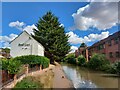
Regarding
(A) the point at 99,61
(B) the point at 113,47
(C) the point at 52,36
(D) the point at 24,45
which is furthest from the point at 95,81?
(C) the point at 52,36

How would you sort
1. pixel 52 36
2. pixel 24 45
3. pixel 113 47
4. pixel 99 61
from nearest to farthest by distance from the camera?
1. pixel 99 61
2. pixel 113 47
3. pixel 24 45
4. pixel 52 36

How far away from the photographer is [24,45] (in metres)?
39.8

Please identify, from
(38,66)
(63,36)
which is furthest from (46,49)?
(38,66)

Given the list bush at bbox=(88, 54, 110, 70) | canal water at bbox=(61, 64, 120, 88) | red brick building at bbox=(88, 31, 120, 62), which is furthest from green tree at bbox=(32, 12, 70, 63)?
canal water at bbox=(61, 64, 120, 88)

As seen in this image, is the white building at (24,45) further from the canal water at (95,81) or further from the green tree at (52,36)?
the canal water at (95,81)

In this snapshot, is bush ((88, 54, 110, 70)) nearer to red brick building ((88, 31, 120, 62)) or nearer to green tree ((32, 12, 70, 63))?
red brick building ((88, 31, 120, 62))

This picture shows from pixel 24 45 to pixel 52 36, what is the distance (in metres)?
9.63

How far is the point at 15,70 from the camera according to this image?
50.4ft

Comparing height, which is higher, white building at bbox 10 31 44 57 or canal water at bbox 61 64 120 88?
white building at bbox 10 31 44 57

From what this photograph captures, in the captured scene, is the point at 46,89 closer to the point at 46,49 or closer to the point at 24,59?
the point at 24,59

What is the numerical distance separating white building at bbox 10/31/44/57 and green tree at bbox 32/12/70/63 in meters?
6.78

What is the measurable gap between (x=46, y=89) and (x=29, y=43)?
25442 mm

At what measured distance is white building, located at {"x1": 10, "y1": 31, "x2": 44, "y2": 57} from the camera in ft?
131

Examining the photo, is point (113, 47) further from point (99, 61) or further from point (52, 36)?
point (52, 36)
